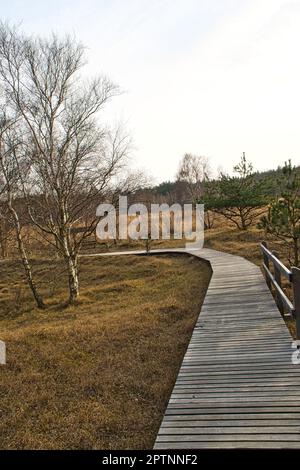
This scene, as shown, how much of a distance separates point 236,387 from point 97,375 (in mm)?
2382

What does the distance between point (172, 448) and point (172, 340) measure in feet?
12.7

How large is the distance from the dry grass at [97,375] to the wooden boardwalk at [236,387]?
15.0 inches

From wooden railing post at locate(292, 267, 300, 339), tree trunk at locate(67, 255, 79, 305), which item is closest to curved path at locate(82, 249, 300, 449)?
wooden railing post at locate(292, 267, 300, 339)

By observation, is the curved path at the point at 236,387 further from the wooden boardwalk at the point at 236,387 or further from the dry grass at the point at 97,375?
the dry grass at the point at 97,375

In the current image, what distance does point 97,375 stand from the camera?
6.27m

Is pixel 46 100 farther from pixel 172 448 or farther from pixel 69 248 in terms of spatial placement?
pixel 172 448

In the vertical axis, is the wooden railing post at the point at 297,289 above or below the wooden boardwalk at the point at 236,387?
→ above

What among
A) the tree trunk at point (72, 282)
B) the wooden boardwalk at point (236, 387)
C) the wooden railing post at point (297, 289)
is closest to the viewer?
the wooden boardwalk at point (236, 387)

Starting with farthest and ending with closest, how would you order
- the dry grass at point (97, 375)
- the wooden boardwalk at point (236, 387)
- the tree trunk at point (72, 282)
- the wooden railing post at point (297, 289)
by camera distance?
1. the tree trunk at point (72, 282)
2. the wooden railing post at point (297, 289)
3. the dry grass at point (97, 375)
4. the wooden boardwalk at point (236, 387)

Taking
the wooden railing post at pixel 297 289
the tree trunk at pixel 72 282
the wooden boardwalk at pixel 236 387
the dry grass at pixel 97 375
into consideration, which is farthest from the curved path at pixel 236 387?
the tree trunk at pixel 72 282

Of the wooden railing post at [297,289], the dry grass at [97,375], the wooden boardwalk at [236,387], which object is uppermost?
the wooden railing post at [297,289]

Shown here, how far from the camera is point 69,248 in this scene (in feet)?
51.6

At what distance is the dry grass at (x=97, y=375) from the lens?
464 centimetres

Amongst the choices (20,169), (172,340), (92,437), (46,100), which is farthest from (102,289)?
(92,437)
